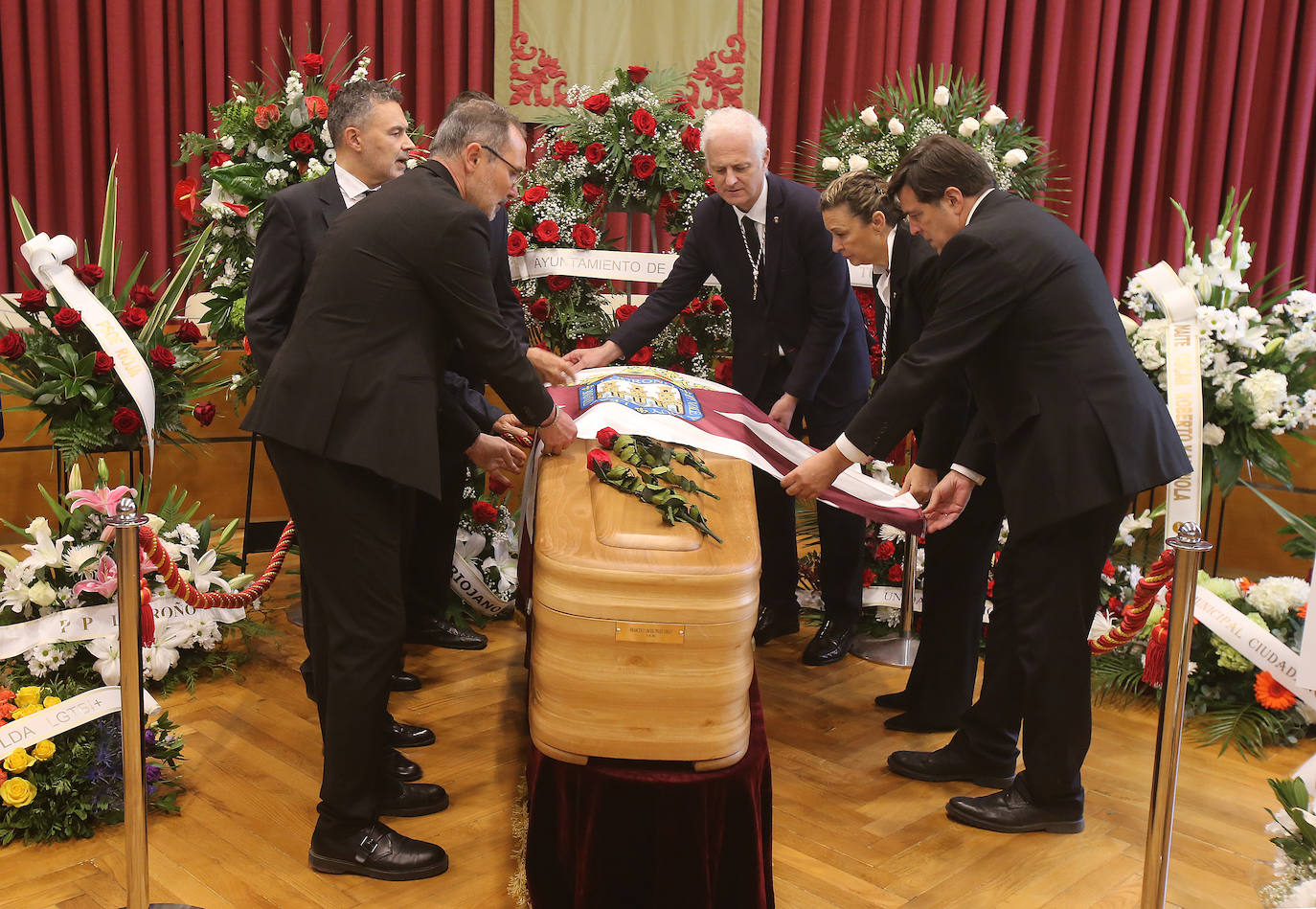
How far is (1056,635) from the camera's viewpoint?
2494mm

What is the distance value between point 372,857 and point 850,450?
4.33 ft

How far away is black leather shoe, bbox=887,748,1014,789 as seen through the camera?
2857 mm

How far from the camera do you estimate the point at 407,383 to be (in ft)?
7.18

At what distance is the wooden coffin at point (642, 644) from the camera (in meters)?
1.99

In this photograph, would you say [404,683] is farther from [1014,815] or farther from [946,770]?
[1014,815]

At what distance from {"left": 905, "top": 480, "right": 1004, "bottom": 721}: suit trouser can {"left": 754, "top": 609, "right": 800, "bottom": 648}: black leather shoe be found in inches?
26.2

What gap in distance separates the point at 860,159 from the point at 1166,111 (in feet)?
10.1


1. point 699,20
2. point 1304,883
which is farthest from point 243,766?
point 699,20

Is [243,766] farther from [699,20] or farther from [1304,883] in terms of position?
[699,20]

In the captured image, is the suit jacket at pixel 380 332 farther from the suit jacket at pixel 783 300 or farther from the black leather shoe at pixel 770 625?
the black leather shoe at pixel 770 625

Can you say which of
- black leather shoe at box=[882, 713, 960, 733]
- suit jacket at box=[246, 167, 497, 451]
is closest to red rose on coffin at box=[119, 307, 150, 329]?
suit jacket at box=[246, 167, 497, 451]

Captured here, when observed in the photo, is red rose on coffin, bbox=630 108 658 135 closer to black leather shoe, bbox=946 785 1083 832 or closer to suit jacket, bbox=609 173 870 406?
suit jacket, bbox=609 173 870 406

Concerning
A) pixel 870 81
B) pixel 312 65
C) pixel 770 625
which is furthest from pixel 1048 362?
pixel 870 81

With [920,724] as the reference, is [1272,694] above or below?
above
